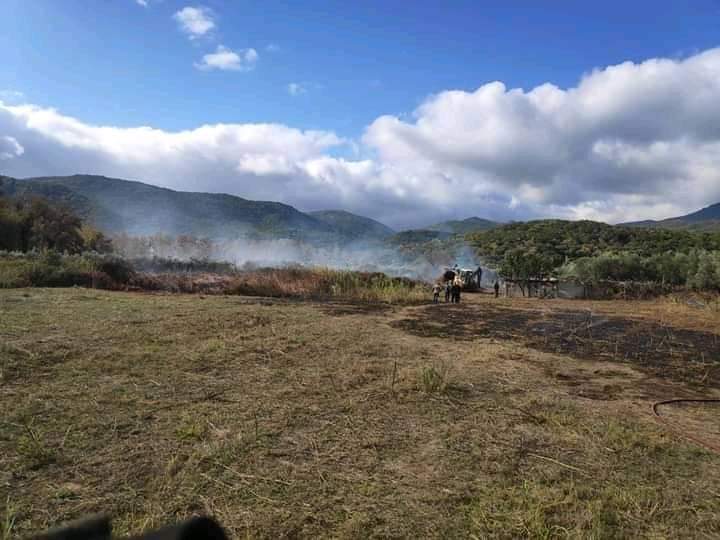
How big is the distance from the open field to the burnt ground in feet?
0.39

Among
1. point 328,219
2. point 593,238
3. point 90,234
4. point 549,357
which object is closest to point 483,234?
point 593,238

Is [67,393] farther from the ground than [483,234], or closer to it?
closer to it

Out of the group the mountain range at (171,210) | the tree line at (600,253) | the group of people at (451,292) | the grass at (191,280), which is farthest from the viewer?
the mountain range at (171,210)

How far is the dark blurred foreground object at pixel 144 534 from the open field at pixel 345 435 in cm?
147

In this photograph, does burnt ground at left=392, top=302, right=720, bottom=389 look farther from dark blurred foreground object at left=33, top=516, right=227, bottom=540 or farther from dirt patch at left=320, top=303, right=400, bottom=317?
dark blurred foreground object at left=33, top=516, right=227, bottom=540

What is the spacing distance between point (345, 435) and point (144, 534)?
106 inches

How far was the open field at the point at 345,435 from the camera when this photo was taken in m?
2.30

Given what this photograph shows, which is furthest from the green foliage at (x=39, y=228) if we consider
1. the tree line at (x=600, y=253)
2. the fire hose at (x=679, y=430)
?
the fire hose at (x=679, y=430)

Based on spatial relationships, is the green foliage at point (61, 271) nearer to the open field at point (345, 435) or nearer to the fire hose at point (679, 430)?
the open field at point (345, 435)

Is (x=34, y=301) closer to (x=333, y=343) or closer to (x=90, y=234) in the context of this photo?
(x=333, y=343)

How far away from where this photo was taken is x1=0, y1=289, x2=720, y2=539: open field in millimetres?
2301

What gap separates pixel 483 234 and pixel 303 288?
143 ft

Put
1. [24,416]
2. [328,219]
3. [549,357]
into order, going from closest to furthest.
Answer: [24,416], [549,357], [328,219]

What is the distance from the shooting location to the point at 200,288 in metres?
14.7
